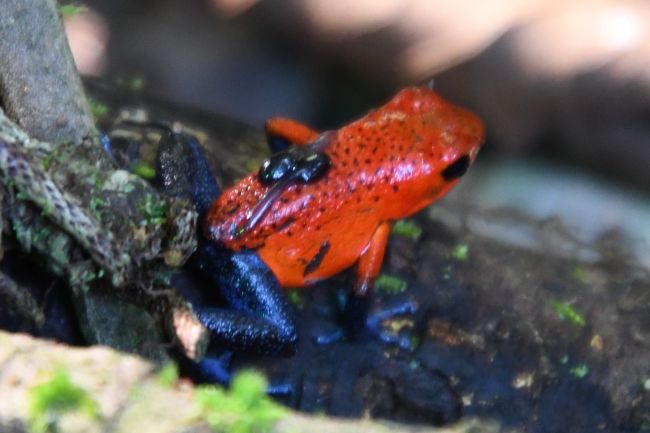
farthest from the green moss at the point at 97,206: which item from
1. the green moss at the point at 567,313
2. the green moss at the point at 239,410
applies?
the green moss at the point at 567,313

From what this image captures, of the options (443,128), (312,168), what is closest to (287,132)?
(312,168)

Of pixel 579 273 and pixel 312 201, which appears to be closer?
pixel 312 201

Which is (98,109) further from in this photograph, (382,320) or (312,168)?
(382,320)

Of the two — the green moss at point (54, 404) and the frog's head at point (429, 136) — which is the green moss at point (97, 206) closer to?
the green moss at point (54, 404)

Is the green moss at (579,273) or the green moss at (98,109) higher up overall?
the green moss at (98,109)

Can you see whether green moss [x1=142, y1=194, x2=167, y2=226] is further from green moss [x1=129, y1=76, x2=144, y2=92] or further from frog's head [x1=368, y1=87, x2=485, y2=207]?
green moss [x1=129, y1=76, x2=144, y2=92]

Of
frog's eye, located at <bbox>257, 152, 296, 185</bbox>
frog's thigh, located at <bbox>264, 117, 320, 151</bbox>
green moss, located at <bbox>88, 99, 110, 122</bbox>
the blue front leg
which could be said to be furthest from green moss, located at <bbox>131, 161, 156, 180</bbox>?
frog's thigh, located at <bbox>264, 117, 320, 151</bbox>
